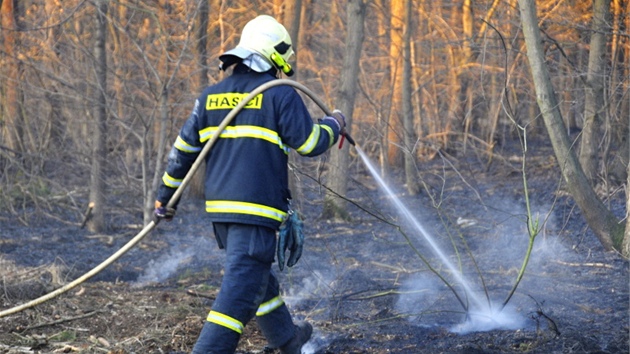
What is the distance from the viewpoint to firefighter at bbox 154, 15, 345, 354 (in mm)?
4535

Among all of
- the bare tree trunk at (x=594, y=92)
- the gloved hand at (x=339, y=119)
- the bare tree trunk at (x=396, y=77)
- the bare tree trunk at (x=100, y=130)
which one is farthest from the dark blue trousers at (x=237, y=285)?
the bare tree trunk at (x=396, y=77)

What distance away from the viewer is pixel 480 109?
1942 cm

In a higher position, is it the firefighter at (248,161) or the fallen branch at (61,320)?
the firefighter at (248,161)

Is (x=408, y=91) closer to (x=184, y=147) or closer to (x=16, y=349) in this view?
(x=184, y=147)

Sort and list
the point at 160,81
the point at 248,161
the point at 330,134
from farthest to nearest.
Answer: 1. the point at 160,81
2. the point at 330,134
3. the point at 248,161

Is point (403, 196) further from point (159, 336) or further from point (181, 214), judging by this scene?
point (159, 336)

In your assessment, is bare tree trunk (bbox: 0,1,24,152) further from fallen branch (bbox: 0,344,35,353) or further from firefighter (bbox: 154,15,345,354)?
firefighter (bbox: 154,15,345,354)

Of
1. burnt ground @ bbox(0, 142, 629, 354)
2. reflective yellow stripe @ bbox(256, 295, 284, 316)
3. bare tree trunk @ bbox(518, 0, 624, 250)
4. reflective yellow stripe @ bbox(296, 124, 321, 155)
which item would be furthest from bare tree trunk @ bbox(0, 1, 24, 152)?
reflective yellow stripe @ bbox(296, 124, 321, 155)

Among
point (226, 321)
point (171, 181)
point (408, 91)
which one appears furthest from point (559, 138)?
point (408, 91)

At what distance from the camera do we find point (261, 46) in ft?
15.6

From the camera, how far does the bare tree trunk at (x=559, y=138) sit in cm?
744

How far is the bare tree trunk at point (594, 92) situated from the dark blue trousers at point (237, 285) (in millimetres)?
5858

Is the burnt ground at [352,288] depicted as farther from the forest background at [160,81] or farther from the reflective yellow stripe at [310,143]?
the reflective yellow stripe at [310,143]

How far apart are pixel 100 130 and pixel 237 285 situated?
22.1 ft
